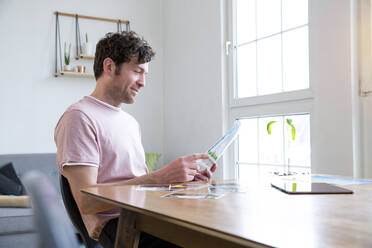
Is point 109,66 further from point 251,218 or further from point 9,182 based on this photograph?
point 9,182

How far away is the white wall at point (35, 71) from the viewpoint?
3.87 meters

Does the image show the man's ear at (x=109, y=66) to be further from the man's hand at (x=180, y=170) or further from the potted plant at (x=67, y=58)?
the potted plant at (x=67, y=58)

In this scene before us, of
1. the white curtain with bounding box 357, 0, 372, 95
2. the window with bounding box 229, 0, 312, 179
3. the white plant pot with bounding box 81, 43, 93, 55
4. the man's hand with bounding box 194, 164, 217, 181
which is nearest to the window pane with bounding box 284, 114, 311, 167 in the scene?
the window with bounding box 229, 0, 312, 179

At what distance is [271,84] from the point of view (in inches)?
124

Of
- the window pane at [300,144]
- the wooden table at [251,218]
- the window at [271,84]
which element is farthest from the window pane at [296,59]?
the wooden table at [251,218]

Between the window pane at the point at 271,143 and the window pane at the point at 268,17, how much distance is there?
0.71 meters

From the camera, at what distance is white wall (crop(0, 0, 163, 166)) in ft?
12.7

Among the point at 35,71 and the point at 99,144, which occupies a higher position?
the point at 35,71

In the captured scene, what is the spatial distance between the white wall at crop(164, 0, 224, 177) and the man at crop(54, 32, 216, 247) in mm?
1895

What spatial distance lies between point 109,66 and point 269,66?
1740 mm

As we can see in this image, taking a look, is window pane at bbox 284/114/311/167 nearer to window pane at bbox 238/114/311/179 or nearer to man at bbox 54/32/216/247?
window pane at bbox 238/114/311/179

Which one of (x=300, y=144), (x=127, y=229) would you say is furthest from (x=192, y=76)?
(x=127, y=229)

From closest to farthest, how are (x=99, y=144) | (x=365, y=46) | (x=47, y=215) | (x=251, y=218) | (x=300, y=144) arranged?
(x=47, y=215) < (x=251, y=218) < (x=99, y=144) < (x=365, y=46) < (x=300, y=144)

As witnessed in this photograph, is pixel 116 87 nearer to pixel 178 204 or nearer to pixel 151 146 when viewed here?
pixel 178 204
